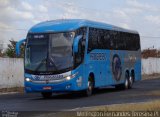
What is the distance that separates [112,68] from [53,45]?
6.86 metres

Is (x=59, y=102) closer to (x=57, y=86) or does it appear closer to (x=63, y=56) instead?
(x=57, y=86)

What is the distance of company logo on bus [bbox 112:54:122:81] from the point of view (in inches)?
1200

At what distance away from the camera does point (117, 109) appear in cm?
1569

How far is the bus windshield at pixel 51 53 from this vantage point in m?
23.9

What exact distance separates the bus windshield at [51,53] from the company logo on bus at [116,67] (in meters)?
6.72

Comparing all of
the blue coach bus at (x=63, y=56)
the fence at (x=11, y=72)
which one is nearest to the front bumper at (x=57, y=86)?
the blue coach bus at (x=63, y=56)

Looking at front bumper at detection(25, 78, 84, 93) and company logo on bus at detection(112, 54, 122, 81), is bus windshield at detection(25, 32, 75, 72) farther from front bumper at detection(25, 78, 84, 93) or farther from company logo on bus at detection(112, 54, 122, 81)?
company logo on bus at detection(112, 54, 122, 81)

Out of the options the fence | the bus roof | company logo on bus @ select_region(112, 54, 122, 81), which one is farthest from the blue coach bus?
the fence

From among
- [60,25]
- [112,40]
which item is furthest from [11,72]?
[60,25]

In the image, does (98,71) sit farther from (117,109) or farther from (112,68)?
(117,109)

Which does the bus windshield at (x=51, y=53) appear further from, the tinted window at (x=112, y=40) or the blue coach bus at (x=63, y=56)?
the tinted window at (x=112, y=40)

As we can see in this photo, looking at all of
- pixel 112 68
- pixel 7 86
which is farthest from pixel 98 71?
pixel 7 86

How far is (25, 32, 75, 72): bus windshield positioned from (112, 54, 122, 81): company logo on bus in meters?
6.72

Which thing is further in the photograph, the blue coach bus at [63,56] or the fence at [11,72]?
the fence at [11,72]
